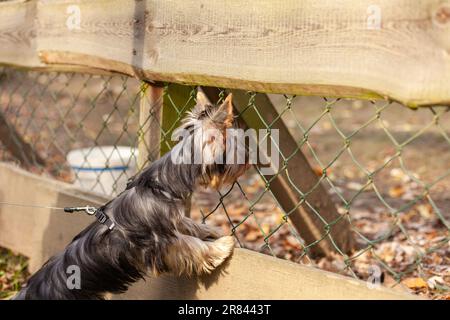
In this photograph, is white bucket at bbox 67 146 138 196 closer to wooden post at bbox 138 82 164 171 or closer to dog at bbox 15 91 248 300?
wooden post at bbox 138 82 164 171

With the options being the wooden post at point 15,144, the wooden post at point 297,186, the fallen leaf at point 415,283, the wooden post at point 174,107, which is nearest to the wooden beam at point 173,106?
the wooden post at point 174,107

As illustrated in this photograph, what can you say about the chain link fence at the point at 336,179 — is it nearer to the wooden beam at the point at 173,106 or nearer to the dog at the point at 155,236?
the wooden beam at the point at 173,106

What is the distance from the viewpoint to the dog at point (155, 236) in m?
3.25

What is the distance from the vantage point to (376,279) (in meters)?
3.69

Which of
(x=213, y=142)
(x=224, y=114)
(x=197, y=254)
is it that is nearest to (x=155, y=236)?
(x=197, y=254)

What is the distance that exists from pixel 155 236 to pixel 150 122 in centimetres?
77

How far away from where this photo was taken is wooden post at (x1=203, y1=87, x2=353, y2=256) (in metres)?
3.67

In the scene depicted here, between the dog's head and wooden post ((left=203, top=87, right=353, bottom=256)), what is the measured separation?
0.99ft

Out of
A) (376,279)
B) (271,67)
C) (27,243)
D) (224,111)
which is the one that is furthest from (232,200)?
(271,67)

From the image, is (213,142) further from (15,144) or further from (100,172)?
(15,144)
